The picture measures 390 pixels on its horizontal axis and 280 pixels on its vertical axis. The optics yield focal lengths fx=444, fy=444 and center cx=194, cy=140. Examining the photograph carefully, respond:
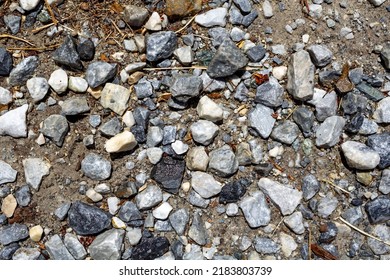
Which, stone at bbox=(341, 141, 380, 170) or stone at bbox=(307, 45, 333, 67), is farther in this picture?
stone at bbox=(307, 45, 333, 67)

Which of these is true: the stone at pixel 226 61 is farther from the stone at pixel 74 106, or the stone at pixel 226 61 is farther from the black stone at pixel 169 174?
the stone at pixel 74 106

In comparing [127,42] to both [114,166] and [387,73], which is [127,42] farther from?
[387,73]

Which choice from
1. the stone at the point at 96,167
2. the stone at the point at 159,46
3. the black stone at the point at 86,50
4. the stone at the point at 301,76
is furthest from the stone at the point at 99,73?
the stone at the point at 301,76

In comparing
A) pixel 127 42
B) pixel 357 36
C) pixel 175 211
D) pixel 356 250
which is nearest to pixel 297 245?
pixel 356 250

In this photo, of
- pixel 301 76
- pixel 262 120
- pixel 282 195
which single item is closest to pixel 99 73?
pixel 262 120

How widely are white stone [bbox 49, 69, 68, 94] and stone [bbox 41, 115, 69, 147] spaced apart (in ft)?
0.63

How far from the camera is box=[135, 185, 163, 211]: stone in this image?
2.97 meters

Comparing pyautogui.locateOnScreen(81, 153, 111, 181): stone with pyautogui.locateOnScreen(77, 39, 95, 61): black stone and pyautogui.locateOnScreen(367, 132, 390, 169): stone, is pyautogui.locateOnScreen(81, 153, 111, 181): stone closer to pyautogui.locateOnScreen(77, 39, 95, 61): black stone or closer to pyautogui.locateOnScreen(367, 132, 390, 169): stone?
pyautogui.locateOnScreen(77, 39, 95, 61): black stone

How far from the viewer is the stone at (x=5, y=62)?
3107 millimetres

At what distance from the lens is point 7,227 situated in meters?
2.97

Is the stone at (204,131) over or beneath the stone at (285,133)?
over

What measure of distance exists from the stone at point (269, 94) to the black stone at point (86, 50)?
1193 millimetres

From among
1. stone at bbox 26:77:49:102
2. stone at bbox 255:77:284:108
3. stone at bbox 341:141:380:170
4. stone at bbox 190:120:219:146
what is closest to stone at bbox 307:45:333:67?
stone at bbox 255:77:284:108

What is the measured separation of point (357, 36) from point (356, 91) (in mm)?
416
